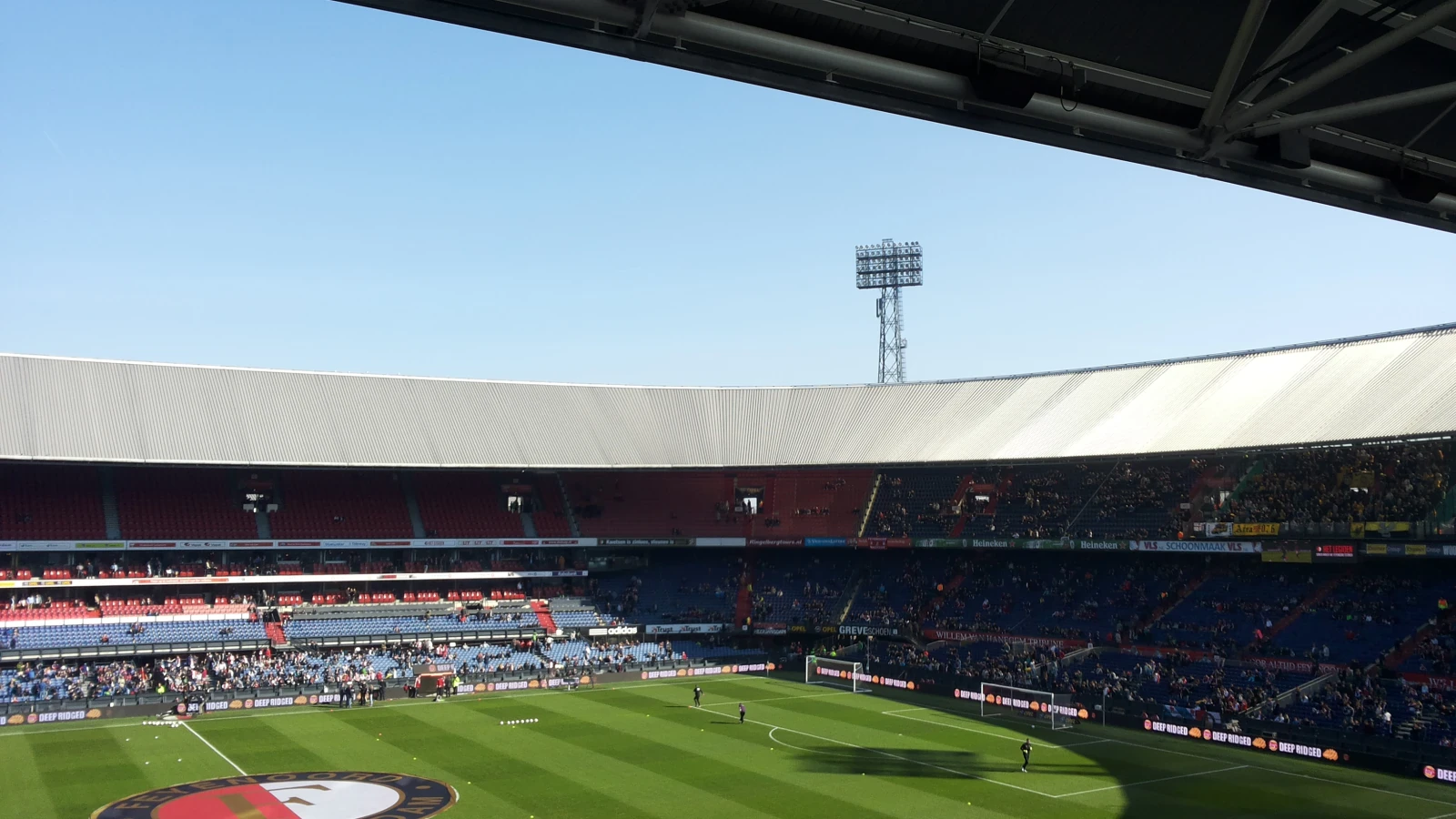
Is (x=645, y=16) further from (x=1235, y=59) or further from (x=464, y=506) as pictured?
(x=464, y=506)

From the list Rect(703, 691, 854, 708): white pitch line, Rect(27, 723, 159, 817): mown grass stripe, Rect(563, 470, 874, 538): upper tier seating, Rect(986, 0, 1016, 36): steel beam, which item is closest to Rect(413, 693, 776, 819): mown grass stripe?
Rect(703, 691, 854, 708): white pitch line

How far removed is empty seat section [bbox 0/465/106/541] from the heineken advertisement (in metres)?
43.2

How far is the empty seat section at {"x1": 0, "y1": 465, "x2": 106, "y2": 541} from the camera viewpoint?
56031 mm

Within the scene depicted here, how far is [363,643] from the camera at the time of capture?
5947 centimetres

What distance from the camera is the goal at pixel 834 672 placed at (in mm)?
58219

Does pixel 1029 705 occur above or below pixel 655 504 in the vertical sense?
below

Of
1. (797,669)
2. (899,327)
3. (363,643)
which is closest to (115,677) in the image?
(363,643)

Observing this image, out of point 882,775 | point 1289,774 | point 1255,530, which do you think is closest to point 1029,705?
point 1289,774

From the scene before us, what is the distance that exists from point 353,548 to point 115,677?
14744 millimetres

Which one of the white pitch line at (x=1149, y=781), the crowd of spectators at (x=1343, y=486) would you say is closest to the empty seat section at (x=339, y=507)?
the white pitch line at (x=1149, y=781)

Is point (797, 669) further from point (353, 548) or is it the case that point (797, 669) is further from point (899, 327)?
point (899, 327)

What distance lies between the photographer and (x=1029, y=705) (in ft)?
160

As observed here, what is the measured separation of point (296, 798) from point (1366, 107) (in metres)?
33.1

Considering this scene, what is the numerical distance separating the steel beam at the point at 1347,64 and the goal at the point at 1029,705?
40416 mm
